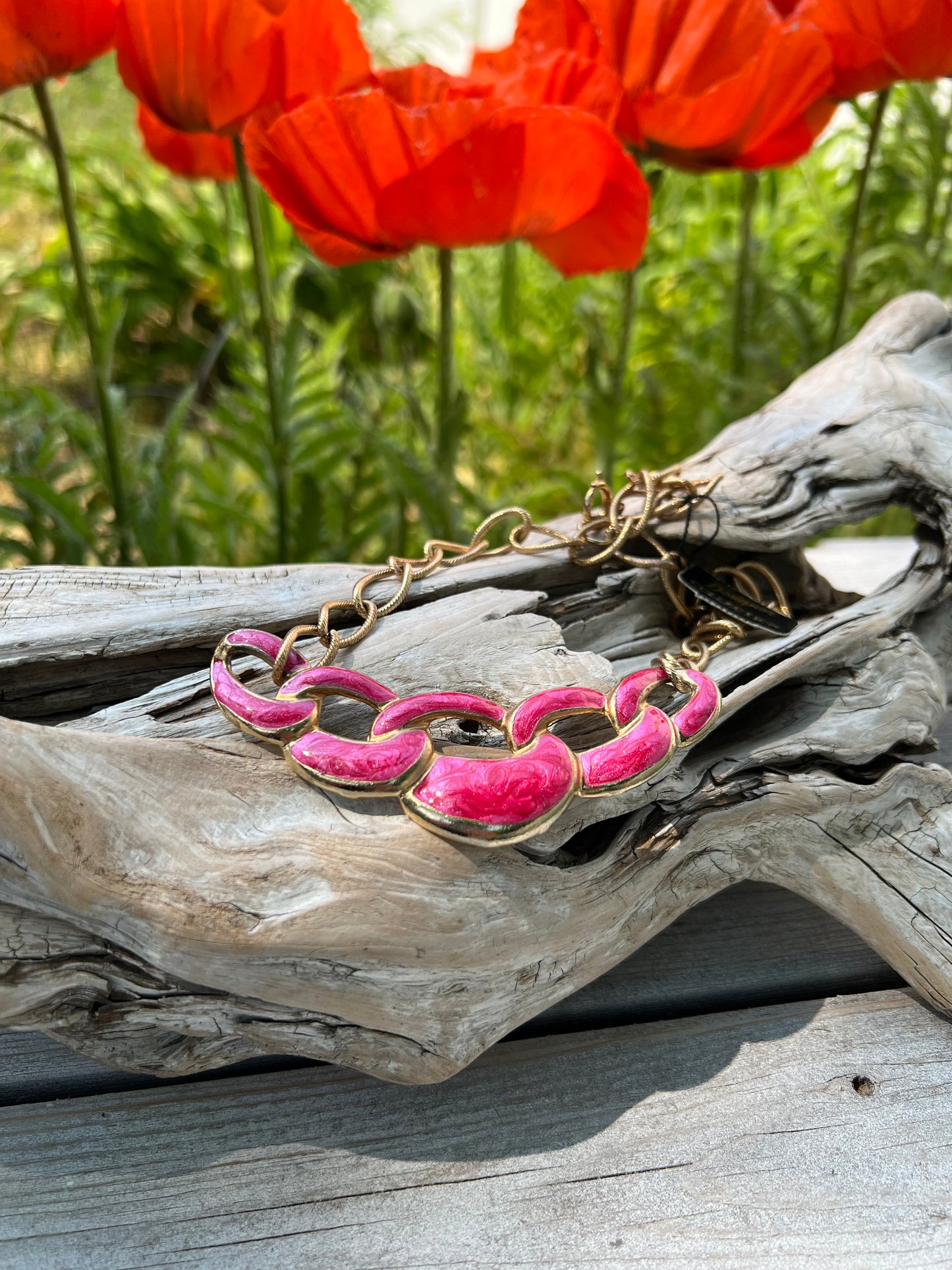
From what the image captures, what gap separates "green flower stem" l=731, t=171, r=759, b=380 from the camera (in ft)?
3.52

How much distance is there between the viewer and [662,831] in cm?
63

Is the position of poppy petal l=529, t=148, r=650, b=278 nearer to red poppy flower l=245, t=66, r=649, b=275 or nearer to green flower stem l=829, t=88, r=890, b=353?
red poppy flower l=245, t=66, r=649, b=275

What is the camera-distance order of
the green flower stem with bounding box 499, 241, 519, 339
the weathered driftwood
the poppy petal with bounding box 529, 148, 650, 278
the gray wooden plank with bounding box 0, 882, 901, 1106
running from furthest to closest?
the green flower stem with bounding box 499, 241, 519, 339 → the poppy petal with bounding box 529, 148, 650, 278 → the gray wooden plank with bounding box 0, 882, 901, 1106 → the weathered driftwood

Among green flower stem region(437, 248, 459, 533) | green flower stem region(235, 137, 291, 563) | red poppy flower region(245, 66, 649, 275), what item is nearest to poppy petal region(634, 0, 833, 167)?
red poppy flower region(245, 66, 649, 275)

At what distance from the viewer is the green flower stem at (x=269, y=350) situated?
0.86 m

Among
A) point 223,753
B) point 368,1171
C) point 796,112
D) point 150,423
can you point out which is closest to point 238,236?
point 150,423

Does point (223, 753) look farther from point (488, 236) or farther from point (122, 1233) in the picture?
point (488, 236)

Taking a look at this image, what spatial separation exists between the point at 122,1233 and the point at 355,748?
0.30m

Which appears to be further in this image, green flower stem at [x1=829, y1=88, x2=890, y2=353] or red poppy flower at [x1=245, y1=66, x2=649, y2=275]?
green flower stem at [x1=829, y1=88, x2=890, y2=353]

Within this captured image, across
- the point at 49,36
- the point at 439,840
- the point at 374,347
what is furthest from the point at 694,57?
the point at 374,347

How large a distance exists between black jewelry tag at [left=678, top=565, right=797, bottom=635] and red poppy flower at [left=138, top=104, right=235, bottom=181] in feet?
2.03

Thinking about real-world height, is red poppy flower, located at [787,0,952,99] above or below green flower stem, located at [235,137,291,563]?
above

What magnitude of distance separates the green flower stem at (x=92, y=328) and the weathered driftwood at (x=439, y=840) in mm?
305

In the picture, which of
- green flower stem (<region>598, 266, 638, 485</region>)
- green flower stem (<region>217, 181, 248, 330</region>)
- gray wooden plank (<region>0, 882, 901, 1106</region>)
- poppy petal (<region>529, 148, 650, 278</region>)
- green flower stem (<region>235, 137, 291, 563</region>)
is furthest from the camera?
green flower stem (<region>217, 181, 248, 330</region>)
